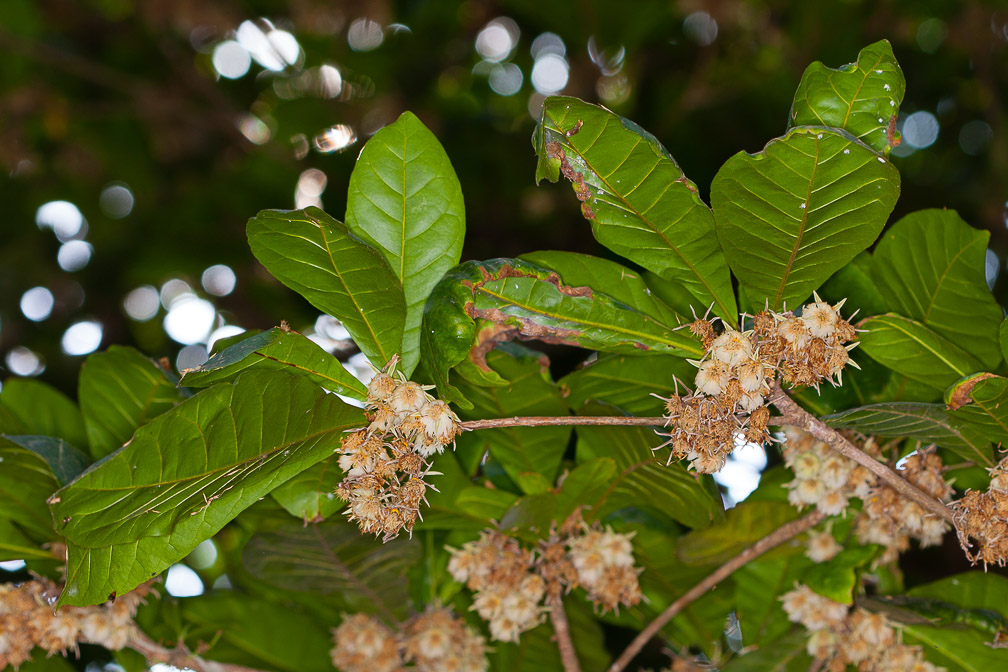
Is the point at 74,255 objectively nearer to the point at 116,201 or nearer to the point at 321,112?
the point at 116,201

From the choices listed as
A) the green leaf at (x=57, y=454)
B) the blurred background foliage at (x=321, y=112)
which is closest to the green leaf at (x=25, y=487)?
the green leaf at (x=57, y=454)

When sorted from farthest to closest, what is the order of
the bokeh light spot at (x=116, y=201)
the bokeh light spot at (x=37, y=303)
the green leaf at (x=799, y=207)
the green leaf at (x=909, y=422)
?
the bokeh light spot at (x=116, y=201)
the bokeh light spot at (x=37, y=303)
the green leaf at (x=909, y=422)
the green leaf at (x=799, y=207)

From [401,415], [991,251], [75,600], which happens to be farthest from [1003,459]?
[991,251]

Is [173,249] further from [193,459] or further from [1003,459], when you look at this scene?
[1003,459]

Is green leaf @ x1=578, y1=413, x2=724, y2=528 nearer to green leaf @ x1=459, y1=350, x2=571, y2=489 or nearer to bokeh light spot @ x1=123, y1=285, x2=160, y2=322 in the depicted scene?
green leaf @ x1=459, y1=350, x2=571, y2=489

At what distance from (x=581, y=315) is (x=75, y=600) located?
2.38ft

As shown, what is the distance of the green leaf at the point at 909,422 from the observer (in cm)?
104

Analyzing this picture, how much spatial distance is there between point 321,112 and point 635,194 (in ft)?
9.46

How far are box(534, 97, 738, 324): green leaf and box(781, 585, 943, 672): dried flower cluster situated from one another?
68 centimetres

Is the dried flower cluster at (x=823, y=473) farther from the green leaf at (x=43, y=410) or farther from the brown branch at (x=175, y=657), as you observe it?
the green leaf at (x=43, y=410)

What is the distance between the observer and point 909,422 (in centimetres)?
106

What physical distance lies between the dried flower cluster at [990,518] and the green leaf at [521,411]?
1.89 ft

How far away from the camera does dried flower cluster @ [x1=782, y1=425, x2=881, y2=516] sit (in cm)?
126

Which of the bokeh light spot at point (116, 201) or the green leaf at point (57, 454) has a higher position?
the green leaf at point (57, 454)
